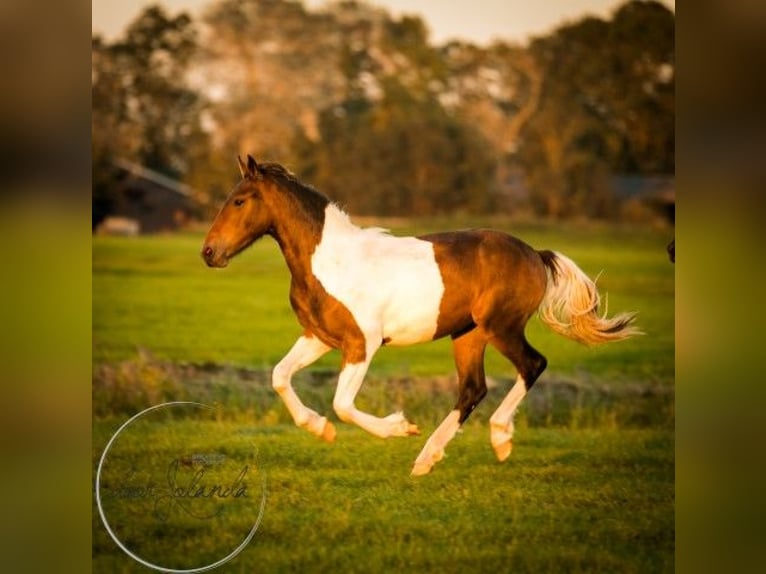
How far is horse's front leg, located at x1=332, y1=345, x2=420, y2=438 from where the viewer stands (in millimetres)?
4516

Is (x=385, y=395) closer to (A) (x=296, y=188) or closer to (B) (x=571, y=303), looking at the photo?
(B) (x=571, y=303)

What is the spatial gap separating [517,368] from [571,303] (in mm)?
346

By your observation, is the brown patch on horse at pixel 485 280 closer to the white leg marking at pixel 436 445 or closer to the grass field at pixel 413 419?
the white leg marking at pixel 436 445

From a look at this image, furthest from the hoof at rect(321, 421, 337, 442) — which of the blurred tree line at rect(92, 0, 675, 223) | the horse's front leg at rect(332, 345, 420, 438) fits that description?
the blurred tree line at rect(92, 0, 675, 223)

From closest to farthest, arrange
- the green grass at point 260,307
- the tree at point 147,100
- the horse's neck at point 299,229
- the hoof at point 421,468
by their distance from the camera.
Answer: the horse's neck at point 299,229
the hoof at point 421,468
the green grass at point 260,307
the tree at point 147,100

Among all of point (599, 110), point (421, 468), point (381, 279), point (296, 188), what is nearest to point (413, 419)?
point (421, 468)

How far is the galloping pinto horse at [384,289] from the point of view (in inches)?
180

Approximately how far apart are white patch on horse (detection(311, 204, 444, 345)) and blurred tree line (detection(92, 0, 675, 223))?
4.11ft

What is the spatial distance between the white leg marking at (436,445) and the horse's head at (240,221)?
1.08 metres

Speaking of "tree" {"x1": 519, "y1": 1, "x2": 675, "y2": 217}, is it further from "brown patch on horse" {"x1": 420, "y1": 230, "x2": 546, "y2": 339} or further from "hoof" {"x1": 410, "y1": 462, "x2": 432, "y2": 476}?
"hoof" {"x1": 410, "y1": 462, "x2": 432, "y2": 476}

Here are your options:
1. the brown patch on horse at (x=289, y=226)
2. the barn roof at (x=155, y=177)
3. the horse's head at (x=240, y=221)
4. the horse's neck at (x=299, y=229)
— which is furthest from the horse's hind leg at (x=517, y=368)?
the barn roof at (x=155, y=177)
